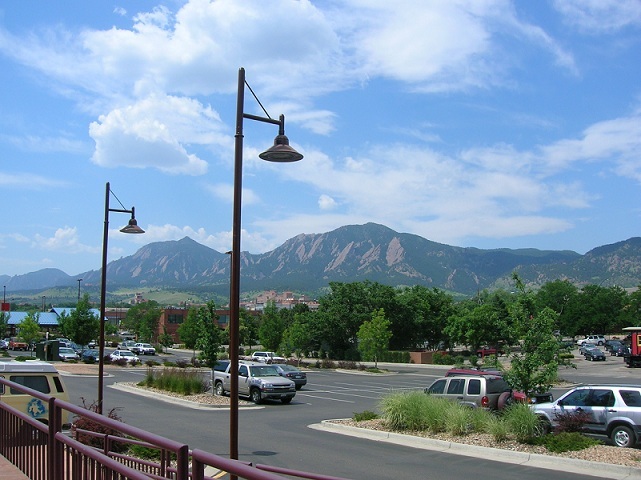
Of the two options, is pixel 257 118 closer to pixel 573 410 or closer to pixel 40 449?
pixel 40 449

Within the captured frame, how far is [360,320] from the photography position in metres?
72.1

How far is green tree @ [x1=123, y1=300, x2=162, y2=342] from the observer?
10862 centimetres

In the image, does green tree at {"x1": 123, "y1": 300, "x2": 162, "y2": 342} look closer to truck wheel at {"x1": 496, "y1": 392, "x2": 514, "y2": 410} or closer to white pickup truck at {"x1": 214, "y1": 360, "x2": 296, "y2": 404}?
white pickup truck at {"x1": 214, "y1": 360, "x2": 296, "y2": 404}

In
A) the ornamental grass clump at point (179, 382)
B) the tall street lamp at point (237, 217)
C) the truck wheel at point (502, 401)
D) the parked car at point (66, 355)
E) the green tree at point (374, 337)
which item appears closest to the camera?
the tall street lamp at point (237, 217)

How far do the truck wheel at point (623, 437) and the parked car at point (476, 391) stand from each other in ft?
10.7

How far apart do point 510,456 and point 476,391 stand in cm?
490

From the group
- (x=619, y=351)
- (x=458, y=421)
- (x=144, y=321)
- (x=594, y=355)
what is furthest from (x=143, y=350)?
(x=458, y=421)

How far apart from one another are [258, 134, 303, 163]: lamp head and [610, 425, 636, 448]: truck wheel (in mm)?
11396

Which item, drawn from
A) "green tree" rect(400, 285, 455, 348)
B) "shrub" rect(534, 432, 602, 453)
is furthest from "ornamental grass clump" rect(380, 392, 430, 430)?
"green tree" rect(400, 285, 455, 348)

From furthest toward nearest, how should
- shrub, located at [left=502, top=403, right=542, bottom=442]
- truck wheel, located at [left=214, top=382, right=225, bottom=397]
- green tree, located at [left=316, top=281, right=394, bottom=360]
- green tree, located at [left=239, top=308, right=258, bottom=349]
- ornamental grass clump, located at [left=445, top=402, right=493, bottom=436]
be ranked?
green tree, located at [left=239, top=308, right=258, bottom=349], green tree, located at [left=316, top=281, right=394, bottom=360], truck wheel, located at [left=214, top=382, right=225, bottom=397], ornamental grass clump, located at [left=445, top=402, right=493, bottom=436], shrub, located at [left=502, top=403, right=542, bottom=442]

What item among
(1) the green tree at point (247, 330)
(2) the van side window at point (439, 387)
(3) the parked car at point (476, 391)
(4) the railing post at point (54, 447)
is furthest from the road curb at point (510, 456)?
(1) the green tree at point (247, 330)

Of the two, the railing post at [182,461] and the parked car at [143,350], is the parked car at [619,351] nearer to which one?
the parked car at [143,350]

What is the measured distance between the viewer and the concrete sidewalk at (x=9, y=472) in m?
7.99

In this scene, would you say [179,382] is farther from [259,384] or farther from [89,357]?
[89,357]
